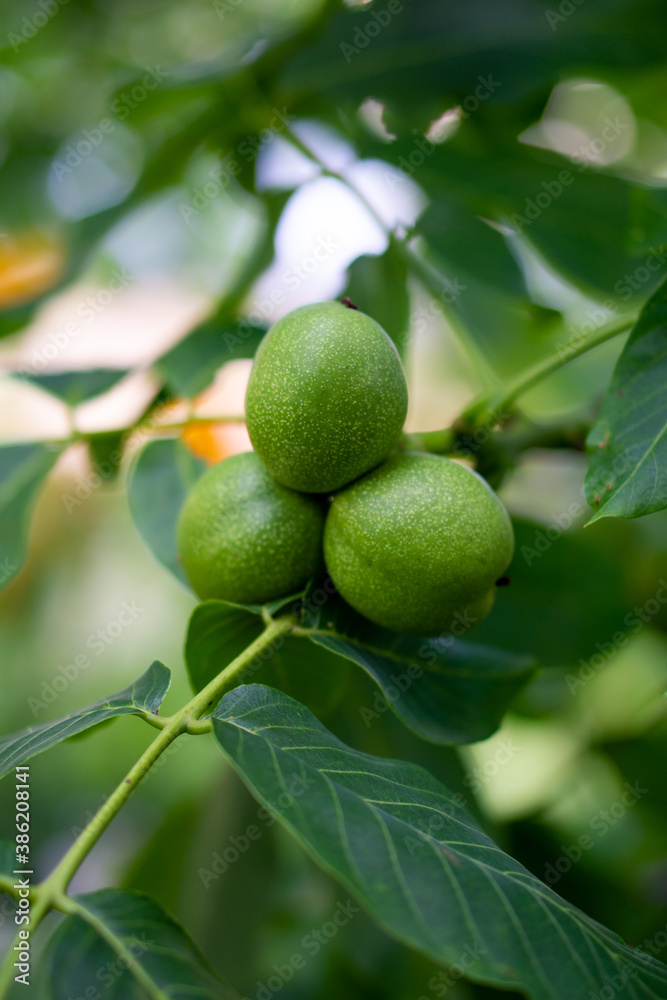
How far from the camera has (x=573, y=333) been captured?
221 centimetres

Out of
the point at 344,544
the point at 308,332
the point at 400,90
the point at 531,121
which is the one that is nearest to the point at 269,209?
the point at 400,90

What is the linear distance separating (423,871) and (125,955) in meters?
0.32

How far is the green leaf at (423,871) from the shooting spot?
732 mm

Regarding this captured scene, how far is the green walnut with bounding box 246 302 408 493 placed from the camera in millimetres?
1083

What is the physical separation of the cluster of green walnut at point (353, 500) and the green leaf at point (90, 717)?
207mm

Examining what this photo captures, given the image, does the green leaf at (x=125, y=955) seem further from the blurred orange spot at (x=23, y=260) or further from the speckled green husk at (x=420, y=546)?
the blurred orange spot at (x=23, y=260)

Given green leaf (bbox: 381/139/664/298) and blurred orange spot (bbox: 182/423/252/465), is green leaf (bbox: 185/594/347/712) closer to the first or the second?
blurred orange spot (bbox: 182/423/252/465)

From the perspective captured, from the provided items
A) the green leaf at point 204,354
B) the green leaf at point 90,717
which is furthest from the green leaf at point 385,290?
the green leaf at point 90,717

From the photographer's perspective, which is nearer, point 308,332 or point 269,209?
point 308,332

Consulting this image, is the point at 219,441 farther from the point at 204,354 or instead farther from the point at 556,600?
the point at 556,600

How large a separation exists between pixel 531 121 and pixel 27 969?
1.85 m

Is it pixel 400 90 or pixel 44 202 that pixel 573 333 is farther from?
pixel 44 202

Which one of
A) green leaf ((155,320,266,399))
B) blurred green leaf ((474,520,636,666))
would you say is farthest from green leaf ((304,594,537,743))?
green leaf ((155,320,266,399))

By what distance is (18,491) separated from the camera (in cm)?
150
